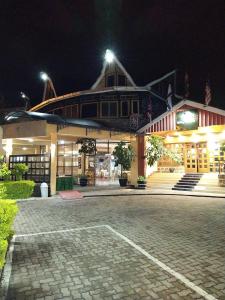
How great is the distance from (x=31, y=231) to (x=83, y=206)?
479cm

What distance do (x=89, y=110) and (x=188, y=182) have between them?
12.9 m

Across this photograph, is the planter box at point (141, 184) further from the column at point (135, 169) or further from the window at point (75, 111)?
the window at point (75, 111)

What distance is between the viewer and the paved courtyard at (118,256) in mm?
4430

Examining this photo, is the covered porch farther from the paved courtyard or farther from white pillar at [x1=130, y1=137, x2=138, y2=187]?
the paved courtyard

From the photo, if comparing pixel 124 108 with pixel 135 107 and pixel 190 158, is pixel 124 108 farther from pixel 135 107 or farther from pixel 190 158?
pixel 190 158

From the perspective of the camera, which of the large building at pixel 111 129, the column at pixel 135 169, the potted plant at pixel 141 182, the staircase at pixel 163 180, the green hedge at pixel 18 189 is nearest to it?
the green hedge at pixel 18 189

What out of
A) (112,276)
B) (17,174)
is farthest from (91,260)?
(17,174)

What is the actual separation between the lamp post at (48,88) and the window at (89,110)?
5.28 metres

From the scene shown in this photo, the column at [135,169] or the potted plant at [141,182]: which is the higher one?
the column at [135,169]

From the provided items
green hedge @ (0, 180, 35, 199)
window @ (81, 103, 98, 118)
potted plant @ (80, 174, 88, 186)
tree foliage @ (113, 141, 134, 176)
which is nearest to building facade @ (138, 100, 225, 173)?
tree foliage @ (113, 141, 134, 176)

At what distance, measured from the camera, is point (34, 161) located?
17.2 m

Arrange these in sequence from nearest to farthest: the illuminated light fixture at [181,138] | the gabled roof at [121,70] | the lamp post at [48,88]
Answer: the illuminated light fixture at [181,138] → the gabled roof at [121,70] → the lamp post at [48,88]

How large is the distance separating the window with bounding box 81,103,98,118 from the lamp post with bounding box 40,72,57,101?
17.3 ft

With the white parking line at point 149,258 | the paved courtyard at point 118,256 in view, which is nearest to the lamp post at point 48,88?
the paved courtyard at point 118,256
